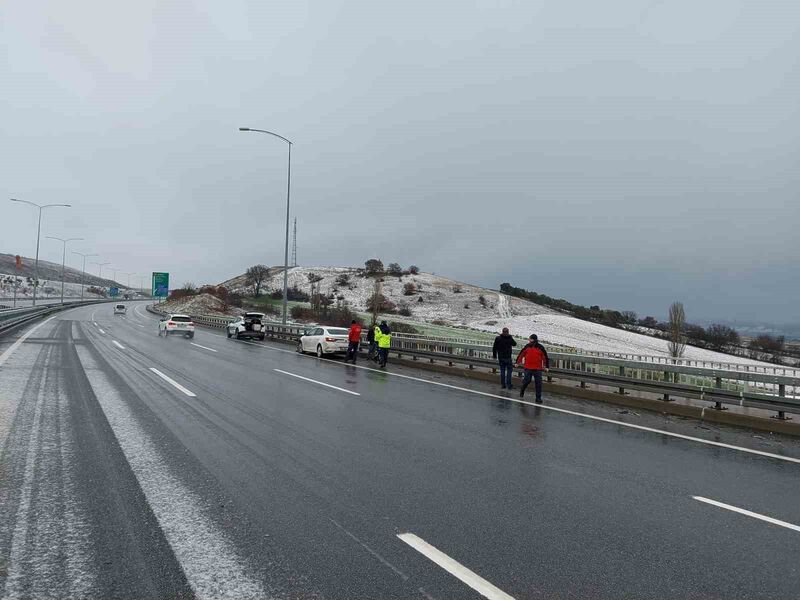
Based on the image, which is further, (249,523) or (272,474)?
(272,474)

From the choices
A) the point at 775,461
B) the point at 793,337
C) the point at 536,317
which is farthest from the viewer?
the point at 536,317

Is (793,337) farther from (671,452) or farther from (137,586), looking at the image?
(137,586)

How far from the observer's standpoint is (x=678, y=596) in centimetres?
370

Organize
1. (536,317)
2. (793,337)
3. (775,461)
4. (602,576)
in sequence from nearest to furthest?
(602,576) < (775,461) < (793,337) < (536,317)

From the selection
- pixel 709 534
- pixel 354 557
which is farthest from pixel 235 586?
pixel 709 534

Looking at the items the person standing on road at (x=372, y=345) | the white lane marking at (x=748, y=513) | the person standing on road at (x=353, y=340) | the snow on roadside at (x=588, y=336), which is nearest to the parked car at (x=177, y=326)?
the person standing on road at (x=353, y=340)

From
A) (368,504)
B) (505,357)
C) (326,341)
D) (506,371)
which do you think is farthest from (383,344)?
(368,504)

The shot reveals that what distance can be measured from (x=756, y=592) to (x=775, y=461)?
4851mm

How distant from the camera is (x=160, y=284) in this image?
6919cm

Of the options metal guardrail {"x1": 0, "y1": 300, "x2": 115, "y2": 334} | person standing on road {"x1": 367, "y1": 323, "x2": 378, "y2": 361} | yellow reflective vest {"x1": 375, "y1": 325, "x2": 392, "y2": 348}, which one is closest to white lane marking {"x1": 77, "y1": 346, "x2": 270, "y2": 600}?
yellow reflective vest {"x1": 375, "y1": 325, "x2": 392, "y2": 348}

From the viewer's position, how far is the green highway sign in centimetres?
6875

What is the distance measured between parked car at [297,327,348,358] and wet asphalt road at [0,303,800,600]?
13192mm

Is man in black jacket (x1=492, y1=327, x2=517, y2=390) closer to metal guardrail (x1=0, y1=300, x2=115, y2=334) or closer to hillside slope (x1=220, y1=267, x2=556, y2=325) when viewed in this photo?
metal guardrail (x1=0, y1=300, x2=115, y2=334)

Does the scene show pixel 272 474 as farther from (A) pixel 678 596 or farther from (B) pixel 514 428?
(B) pixel 514 428
